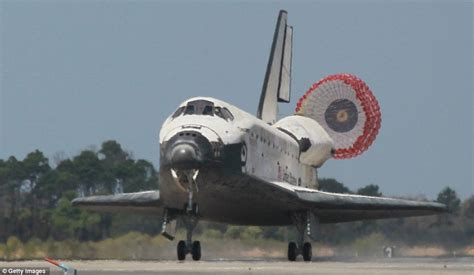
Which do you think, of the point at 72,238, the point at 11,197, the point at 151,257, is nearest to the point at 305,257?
the point at 151,257

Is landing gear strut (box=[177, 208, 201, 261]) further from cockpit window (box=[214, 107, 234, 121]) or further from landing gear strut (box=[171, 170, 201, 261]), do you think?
cockpit window (box=[214, 107, 234, 121])

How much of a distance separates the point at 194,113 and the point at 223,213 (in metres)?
3.98

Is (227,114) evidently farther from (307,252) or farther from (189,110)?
(307,252)

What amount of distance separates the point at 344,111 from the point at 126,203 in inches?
400

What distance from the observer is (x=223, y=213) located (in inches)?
1305

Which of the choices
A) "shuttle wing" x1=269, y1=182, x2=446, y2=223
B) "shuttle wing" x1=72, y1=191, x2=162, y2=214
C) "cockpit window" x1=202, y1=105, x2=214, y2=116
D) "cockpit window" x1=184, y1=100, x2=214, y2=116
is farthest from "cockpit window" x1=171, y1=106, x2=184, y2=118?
"shuttle wing" x1=269, y1=182, x2=446, y2=223

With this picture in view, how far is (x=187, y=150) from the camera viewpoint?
28781 millimetres

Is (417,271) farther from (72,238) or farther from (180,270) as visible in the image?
(72,238)

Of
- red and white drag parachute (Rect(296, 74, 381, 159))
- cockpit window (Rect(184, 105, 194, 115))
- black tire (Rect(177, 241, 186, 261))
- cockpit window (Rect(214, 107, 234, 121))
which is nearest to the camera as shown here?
cockpit window (Rect(184, 105, 194, 115))

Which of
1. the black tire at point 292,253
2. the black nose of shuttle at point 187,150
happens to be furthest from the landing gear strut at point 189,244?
the black tire at point 292,253

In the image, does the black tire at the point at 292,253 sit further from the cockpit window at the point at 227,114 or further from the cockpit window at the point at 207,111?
the cockpit window at the point at 207,111

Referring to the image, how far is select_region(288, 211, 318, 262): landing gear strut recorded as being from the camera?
3347cm

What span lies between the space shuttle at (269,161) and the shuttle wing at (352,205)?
0.09 ft

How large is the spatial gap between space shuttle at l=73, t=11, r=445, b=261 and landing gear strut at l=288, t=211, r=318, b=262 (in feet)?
0.09
